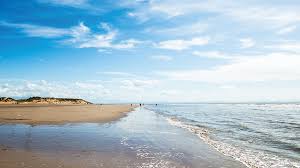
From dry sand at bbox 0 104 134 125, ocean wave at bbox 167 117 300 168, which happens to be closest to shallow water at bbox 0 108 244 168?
ocean wave at bbox 167 117 300 168

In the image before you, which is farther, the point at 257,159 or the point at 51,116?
the point at 51,116

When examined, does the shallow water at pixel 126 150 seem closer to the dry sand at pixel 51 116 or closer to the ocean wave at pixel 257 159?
the ocean wave at pixel 257 159

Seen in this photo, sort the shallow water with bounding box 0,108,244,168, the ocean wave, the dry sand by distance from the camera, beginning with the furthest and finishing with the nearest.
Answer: the dry sand, the ocean wave, the shallow water with bounding box 0,108,244,168

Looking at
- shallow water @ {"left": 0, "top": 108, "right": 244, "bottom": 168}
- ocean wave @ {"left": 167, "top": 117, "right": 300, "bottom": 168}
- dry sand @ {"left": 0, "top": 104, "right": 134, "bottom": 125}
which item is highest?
dry sand @ {"left": 0, "top": 104, "right": 134, "bottom": 125}

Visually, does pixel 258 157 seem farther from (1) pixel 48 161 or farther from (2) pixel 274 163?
(1) pixel 48 161

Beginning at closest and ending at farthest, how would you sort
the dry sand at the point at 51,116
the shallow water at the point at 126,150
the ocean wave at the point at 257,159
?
the shallow water at the point at 126,150
the ocean wave at the point at 257,159
the dry sand at the point at 51,116

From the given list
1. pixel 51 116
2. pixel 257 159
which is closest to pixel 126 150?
pixel 257 159

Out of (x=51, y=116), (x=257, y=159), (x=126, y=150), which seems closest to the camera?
(x=126, y=150)

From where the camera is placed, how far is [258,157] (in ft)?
49.9

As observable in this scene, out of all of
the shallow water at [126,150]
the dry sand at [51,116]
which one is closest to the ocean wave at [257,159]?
the shallow water at [126,150]

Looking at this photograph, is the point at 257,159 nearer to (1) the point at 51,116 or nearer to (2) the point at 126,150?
(2) the point at 126,150

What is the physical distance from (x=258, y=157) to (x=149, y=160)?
650cm

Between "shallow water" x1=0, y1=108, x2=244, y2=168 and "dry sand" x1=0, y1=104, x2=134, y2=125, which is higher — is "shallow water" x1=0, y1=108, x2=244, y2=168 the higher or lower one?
the lower one

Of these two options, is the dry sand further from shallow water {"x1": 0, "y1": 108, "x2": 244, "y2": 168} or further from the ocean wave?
the ocean wave
